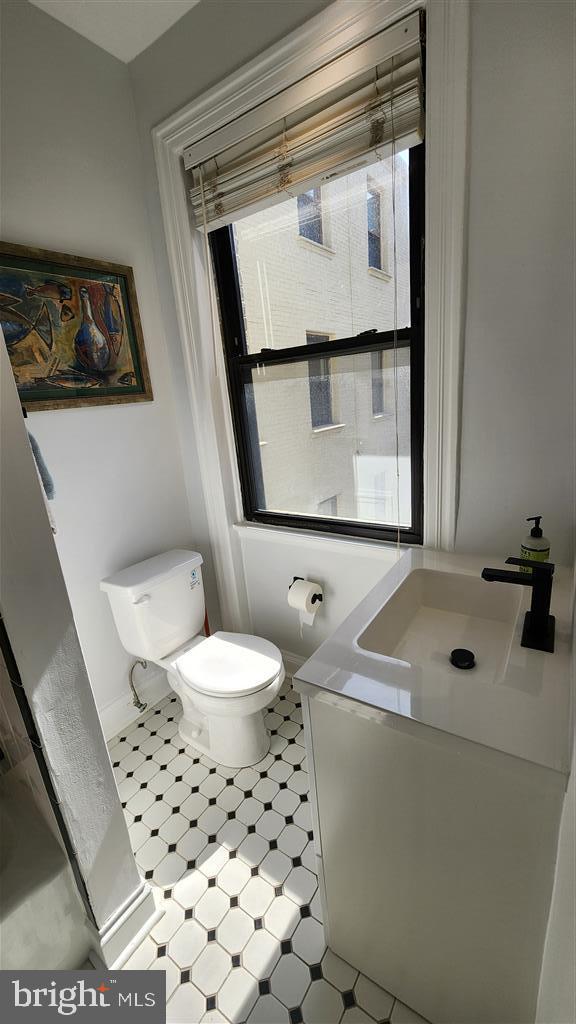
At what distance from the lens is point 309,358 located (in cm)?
161

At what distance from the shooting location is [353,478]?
165cm

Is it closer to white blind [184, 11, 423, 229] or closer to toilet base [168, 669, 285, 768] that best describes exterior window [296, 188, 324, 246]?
white blind [184, 11, 423, 229]

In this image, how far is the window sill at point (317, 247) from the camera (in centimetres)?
147

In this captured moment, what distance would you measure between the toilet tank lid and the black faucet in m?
1.19

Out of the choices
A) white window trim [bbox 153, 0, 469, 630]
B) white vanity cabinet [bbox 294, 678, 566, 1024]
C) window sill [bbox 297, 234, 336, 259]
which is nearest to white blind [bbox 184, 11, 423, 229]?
white window trim [bbox 153, 0, 469, 630]

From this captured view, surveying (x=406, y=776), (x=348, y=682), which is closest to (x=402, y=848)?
(x=406, y=776)

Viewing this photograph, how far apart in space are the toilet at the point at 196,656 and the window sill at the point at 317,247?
1.25 m

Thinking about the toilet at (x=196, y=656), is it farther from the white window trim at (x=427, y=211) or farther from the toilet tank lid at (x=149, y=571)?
the white window trim at (x=427, y=211)

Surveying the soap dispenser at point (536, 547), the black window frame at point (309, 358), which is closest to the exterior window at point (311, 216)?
the black window frame at point (309, 358)

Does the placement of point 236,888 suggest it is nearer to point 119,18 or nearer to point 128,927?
point 128,927

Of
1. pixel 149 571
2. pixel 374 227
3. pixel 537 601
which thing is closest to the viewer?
pixel 537 601

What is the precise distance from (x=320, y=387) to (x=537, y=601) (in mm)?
1065

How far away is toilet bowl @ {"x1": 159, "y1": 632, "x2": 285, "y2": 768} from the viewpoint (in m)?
1.42

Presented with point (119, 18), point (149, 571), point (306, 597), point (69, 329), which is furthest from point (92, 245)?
point (306, 597)
